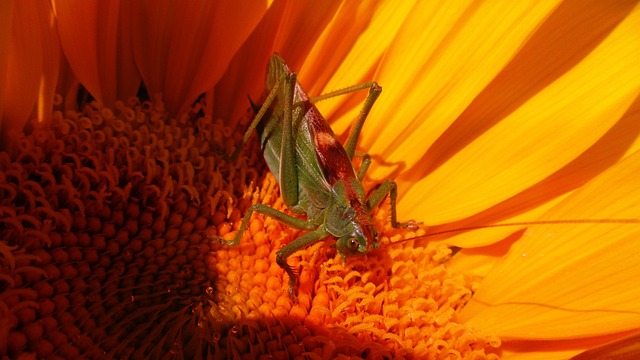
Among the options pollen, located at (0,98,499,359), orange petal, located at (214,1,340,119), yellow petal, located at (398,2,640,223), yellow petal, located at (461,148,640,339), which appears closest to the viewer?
pollen, located at (0,98,499,359)

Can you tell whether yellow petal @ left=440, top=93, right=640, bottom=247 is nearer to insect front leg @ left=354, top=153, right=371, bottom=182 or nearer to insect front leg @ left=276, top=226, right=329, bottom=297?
insect front leg @ left=354, top=153, right=371, bottom=182

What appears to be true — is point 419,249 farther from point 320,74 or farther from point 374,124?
point 320,74

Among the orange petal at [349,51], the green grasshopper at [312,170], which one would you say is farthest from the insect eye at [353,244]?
the orange petal at [349,51]

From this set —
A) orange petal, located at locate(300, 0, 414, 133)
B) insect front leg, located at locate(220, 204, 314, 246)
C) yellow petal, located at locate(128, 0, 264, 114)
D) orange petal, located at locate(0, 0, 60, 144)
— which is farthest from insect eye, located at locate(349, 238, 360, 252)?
orange petal, located at locate(0, 0, 60, 144)

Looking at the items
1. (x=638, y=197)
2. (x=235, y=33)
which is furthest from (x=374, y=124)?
(x=638, y=197)

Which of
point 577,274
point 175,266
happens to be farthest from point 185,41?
point 577,274

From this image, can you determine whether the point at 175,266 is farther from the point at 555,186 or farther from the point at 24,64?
the point at 555,186

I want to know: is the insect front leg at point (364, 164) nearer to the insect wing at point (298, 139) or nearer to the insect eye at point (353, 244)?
the insect wing at point (298, 139)
